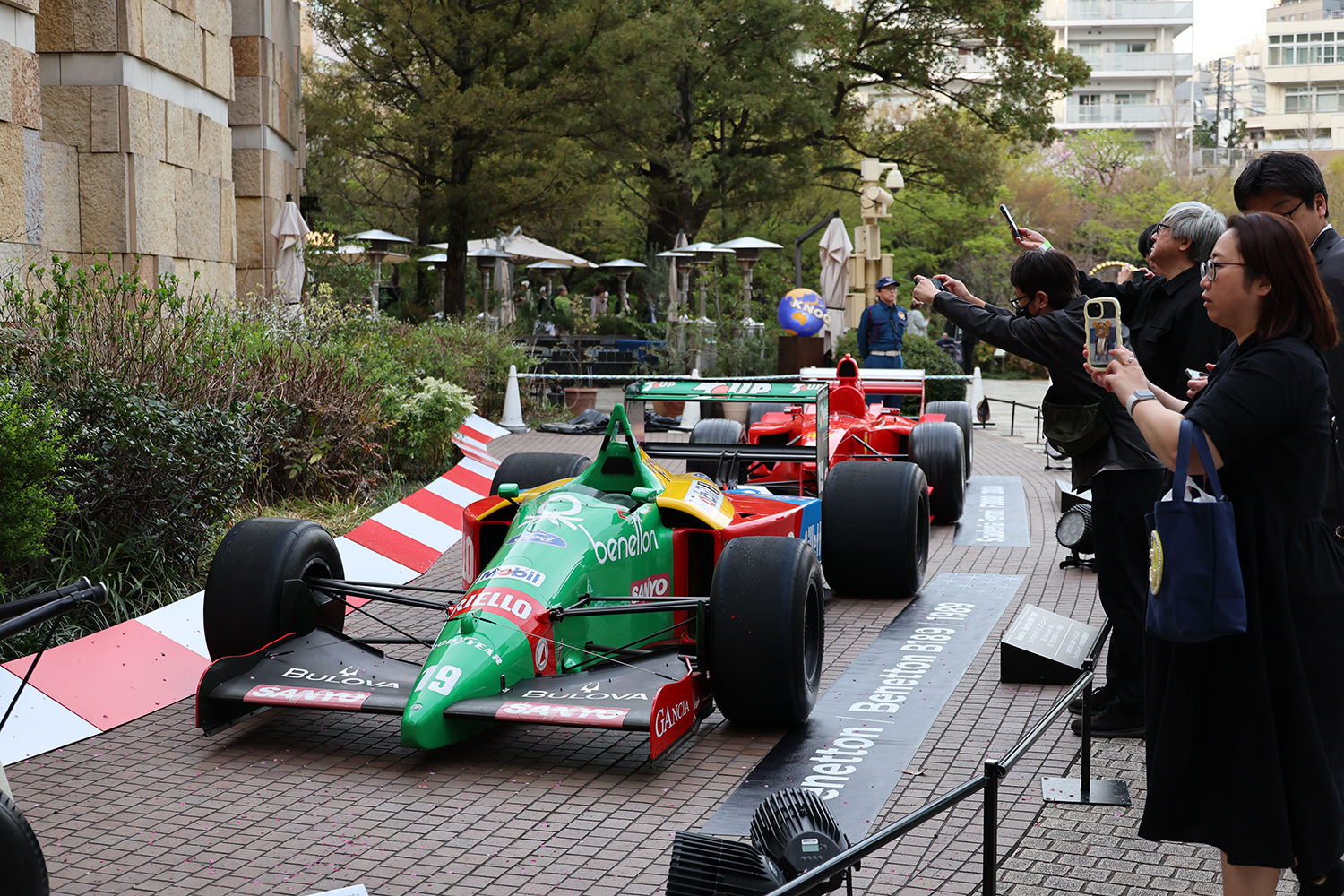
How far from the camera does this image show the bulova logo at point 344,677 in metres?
4.89

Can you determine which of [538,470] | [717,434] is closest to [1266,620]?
[538,470]

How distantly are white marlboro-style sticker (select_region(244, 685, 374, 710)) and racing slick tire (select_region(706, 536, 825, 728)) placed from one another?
140cm

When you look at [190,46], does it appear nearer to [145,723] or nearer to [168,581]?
[168,581]

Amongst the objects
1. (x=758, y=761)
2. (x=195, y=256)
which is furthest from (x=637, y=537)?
(x=195, y=256)

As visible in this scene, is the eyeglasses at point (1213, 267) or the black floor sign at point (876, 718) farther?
the black floor sign at point (876, 718)

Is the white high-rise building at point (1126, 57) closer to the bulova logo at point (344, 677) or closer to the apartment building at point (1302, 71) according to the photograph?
the apartment building at point (1302, 71)

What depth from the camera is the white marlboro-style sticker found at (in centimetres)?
469

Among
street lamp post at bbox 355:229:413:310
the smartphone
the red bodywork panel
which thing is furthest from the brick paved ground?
street lamp post at bbox 355:229:413:310

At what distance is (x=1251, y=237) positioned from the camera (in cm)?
302

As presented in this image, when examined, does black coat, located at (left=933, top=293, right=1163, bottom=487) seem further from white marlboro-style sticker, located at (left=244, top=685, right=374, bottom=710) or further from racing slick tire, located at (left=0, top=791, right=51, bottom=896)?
racing slick tire, located at (left=0, top=791, right=51, bottom=896)

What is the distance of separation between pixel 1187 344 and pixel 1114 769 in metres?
1.68

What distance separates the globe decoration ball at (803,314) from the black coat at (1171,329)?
47.5 ft

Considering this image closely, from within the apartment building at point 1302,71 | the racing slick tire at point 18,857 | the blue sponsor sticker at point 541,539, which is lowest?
the racing slick tire at point 18,857

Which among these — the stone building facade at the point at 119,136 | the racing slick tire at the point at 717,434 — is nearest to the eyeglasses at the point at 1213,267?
the racing slick tire at the point at 717,434
